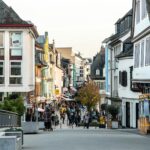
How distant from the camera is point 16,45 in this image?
6419 cm

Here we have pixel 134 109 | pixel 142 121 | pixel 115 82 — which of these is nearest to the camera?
pixel 142 121

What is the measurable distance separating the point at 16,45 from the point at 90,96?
46021 millimetres

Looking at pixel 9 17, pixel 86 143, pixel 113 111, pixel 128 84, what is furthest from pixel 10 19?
pixel 86 143

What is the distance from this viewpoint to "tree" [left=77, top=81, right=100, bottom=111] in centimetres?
10586

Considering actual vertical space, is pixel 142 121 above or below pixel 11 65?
below

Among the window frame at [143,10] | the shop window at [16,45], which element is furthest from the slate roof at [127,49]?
the window frame at [143,10]

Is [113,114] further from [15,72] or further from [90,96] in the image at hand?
[90,96]

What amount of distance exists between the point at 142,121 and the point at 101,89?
8576 cm

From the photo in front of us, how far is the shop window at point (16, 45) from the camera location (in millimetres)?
64125

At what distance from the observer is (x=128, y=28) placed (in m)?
66.2

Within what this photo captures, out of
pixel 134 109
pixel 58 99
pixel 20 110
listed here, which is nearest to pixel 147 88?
pixel 20 110

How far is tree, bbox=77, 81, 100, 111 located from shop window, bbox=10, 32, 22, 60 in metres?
38.7

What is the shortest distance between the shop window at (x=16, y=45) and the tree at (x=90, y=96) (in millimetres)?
38728

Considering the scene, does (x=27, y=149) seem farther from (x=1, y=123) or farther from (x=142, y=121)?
(x=142, y=121)
